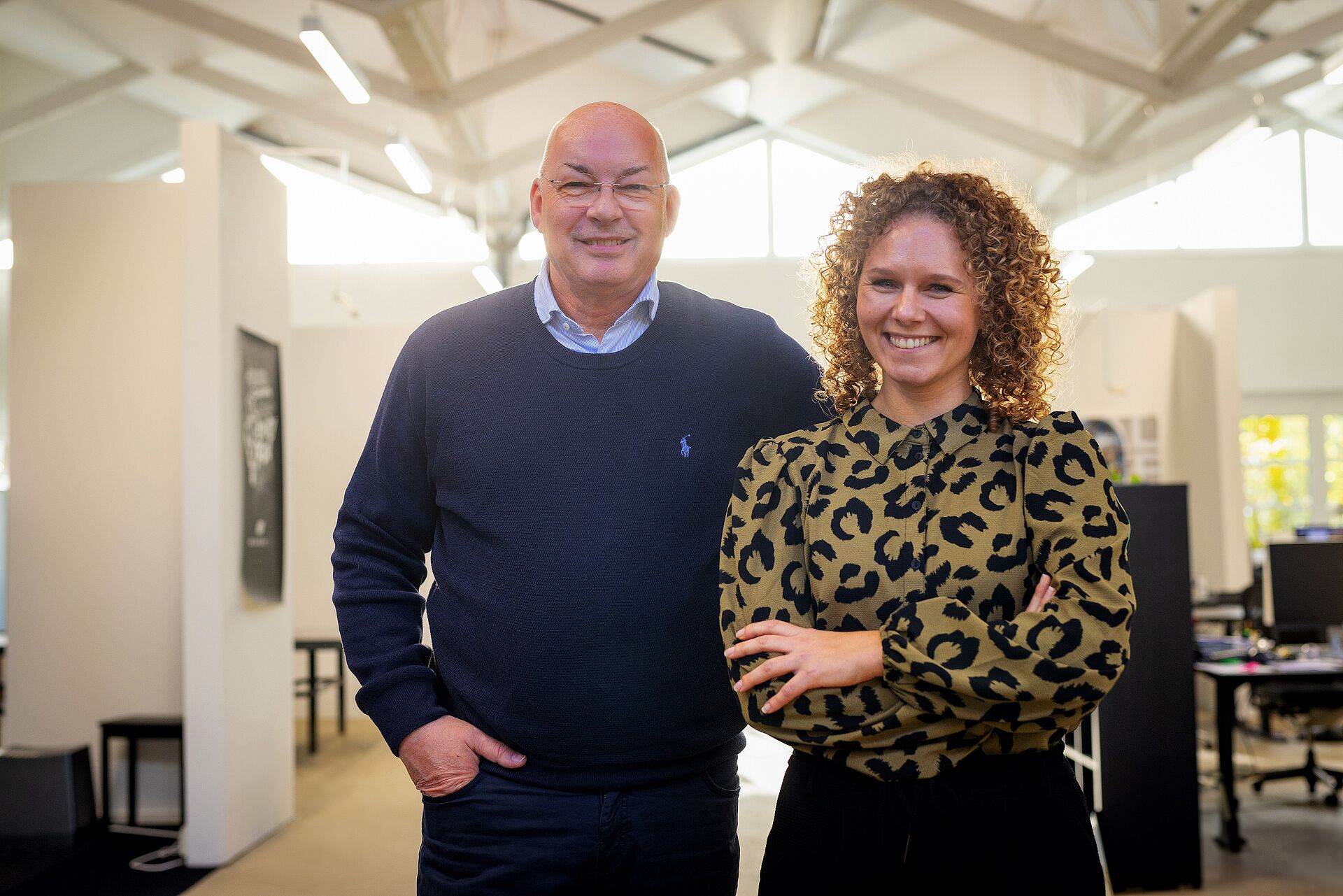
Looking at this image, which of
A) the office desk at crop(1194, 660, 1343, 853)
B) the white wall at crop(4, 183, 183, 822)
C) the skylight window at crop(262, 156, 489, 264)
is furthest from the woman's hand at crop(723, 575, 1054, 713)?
the skylight window at crop(262, 156, 489, 264)

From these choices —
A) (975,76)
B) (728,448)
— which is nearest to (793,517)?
(728,448)

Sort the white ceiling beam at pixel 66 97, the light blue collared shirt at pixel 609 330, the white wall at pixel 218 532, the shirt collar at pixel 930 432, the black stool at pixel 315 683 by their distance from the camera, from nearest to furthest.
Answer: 1. the shirt collar at pixel 930 432
2. the light blue collared shirt at pixel 609 330
3. the white wall at pixel 218 532
4. the black stool at pixel 315 683
5. the white ceiling beam at pixel 66 97

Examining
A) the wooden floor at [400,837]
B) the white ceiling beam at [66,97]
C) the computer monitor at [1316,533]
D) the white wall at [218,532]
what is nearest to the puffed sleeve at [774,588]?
the wooden floor at [400,837]

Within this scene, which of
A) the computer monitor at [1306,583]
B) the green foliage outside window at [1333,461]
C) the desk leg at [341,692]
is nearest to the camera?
the computer monitor at [1306,583]

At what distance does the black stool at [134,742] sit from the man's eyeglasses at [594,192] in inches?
165

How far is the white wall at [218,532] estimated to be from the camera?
4672mm

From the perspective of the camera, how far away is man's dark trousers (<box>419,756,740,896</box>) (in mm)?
1713

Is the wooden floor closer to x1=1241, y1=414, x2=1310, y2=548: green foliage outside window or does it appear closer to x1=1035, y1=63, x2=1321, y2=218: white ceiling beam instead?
x1=1035, y1=63, x2=1321, y2=218: white ceiling beam

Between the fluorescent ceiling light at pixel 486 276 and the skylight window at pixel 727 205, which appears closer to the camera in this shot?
the fluorescent ceiling light at pixel 486 276

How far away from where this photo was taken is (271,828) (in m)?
5.17

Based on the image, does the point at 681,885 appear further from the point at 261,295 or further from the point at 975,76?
the point at 975,76

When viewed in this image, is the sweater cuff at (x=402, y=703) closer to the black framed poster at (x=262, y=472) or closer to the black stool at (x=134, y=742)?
the black framed poster at (x=262, y=472)

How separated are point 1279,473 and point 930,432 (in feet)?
42.3

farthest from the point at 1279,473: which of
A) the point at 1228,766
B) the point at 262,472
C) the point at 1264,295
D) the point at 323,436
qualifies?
the point at 262,472
